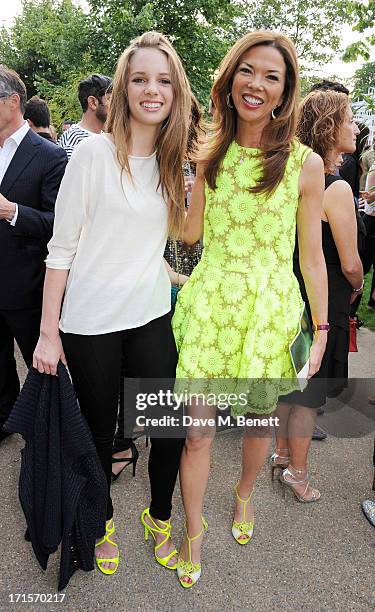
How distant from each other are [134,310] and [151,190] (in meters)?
0.44

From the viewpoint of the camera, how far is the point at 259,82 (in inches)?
63.6

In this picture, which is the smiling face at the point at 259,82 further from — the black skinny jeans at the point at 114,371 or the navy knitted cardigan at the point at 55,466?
the navy knitted cardigan at the point at 55,466

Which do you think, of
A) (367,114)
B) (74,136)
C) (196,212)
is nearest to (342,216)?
(196,212)

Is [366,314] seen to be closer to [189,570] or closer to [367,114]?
[367,114]

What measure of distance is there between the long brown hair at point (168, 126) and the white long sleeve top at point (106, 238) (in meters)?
0.03

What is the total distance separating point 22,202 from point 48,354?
963 millimetres

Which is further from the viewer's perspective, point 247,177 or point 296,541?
point 296,541

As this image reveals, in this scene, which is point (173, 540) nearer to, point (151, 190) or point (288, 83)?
point (151, 190)

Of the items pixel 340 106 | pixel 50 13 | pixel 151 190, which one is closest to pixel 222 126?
pixel 151 190

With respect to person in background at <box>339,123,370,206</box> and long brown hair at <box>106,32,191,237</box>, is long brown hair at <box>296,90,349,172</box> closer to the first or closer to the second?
long brown hair at <box>106,32,191,237</box>

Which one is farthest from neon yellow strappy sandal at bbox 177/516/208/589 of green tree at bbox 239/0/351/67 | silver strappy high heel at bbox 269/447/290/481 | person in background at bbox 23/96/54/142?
green tree at bbox 239/0/351/67

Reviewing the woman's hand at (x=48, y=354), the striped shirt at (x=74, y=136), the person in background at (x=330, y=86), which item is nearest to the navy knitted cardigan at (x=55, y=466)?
the woman's hand at (x=48, y=354)

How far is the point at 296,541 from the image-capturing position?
213cm

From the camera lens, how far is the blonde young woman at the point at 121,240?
5.12 ft
